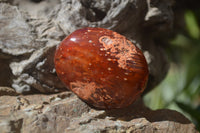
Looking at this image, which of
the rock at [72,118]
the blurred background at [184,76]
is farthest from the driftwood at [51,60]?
the blurred background at [184,76]

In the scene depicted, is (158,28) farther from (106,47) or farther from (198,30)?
(198,30)

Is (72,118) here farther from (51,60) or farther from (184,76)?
(184,76)

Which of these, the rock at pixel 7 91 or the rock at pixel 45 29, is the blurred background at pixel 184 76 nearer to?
the rock at pixel 45 29

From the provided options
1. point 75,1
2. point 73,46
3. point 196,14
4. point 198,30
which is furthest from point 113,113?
point 196,14

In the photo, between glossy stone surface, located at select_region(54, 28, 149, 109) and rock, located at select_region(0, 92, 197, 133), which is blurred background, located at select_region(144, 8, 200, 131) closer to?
rock, located at select_region(0, 92, 197, 133)

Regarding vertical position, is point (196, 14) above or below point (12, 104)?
above

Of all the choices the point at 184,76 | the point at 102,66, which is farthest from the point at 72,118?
the point at 184,76
